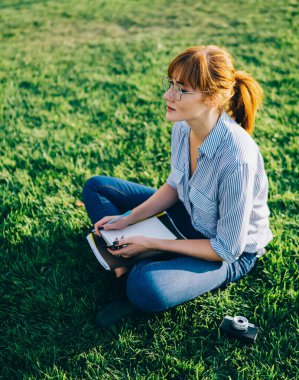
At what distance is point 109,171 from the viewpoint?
387 centimetres

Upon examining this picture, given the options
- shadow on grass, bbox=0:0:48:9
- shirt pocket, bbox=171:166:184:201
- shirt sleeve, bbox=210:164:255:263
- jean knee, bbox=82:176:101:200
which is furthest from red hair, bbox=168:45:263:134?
shadow on grass, bbox=0:0:48:9

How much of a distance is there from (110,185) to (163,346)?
116 cm

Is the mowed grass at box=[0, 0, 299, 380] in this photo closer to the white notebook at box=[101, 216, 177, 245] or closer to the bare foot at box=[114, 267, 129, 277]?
the bare foot at box=[114, 267, 129, 277]

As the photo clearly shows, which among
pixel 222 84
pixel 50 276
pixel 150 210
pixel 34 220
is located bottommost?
pixel 50 276

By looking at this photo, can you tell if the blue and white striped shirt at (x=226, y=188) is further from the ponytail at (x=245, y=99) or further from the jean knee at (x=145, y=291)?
the jean knee at (x=145, y=291)

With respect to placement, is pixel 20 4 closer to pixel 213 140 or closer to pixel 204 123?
pixel 204 123

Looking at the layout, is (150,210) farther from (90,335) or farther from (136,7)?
(136,7)

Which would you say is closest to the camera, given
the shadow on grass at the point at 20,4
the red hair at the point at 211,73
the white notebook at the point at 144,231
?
the red hair at the point at 211,73

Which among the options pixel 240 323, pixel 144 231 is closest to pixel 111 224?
pixel 144 231

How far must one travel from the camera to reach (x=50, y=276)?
2.93m

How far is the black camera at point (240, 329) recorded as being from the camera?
245 cm

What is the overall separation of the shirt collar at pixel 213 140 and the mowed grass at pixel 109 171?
1.01 m

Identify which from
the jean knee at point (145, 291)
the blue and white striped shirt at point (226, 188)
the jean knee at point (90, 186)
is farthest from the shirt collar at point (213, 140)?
the jean knee at point (90, 186)

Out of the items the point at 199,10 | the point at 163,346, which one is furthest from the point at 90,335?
the point at 199,10
